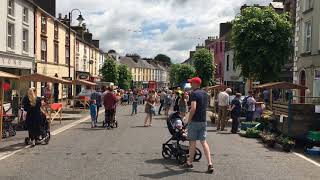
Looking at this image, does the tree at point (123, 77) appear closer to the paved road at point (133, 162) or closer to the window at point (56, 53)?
the window at point (56, 53)

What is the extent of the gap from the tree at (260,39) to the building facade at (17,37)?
1457 cm

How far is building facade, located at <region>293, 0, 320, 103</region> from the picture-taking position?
2595 cm

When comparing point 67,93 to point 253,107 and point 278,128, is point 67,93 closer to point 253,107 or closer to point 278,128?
point 253,107

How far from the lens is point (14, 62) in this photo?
3356 centimetres

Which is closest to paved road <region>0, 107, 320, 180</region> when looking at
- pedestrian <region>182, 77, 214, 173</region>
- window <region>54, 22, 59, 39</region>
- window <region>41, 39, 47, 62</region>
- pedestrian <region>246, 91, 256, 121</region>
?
pedestrian <region>182, 77, 214, 173</region>

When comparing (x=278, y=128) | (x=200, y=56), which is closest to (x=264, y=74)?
(x=278, y=128)

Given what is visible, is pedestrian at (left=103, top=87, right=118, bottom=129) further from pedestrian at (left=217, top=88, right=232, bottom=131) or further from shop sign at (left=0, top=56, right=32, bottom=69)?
shop sign at (left=0, top=56, right=32, bottom=69)

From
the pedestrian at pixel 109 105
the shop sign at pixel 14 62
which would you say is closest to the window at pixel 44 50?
the shop sign at pixel 14 62

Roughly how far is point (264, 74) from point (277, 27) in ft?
9.28

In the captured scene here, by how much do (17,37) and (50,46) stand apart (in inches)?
396

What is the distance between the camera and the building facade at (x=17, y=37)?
103ft

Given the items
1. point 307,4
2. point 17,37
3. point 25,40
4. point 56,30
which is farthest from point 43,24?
point 307,4

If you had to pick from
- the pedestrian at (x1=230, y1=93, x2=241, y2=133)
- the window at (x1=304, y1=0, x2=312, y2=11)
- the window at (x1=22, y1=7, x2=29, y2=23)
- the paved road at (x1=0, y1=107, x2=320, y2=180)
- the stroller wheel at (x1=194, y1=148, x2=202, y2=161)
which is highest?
the window at (x1=22, y1=7, x2=29, y2=23)

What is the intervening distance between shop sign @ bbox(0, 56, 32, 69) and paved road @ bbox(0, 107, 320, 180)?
1736cm
